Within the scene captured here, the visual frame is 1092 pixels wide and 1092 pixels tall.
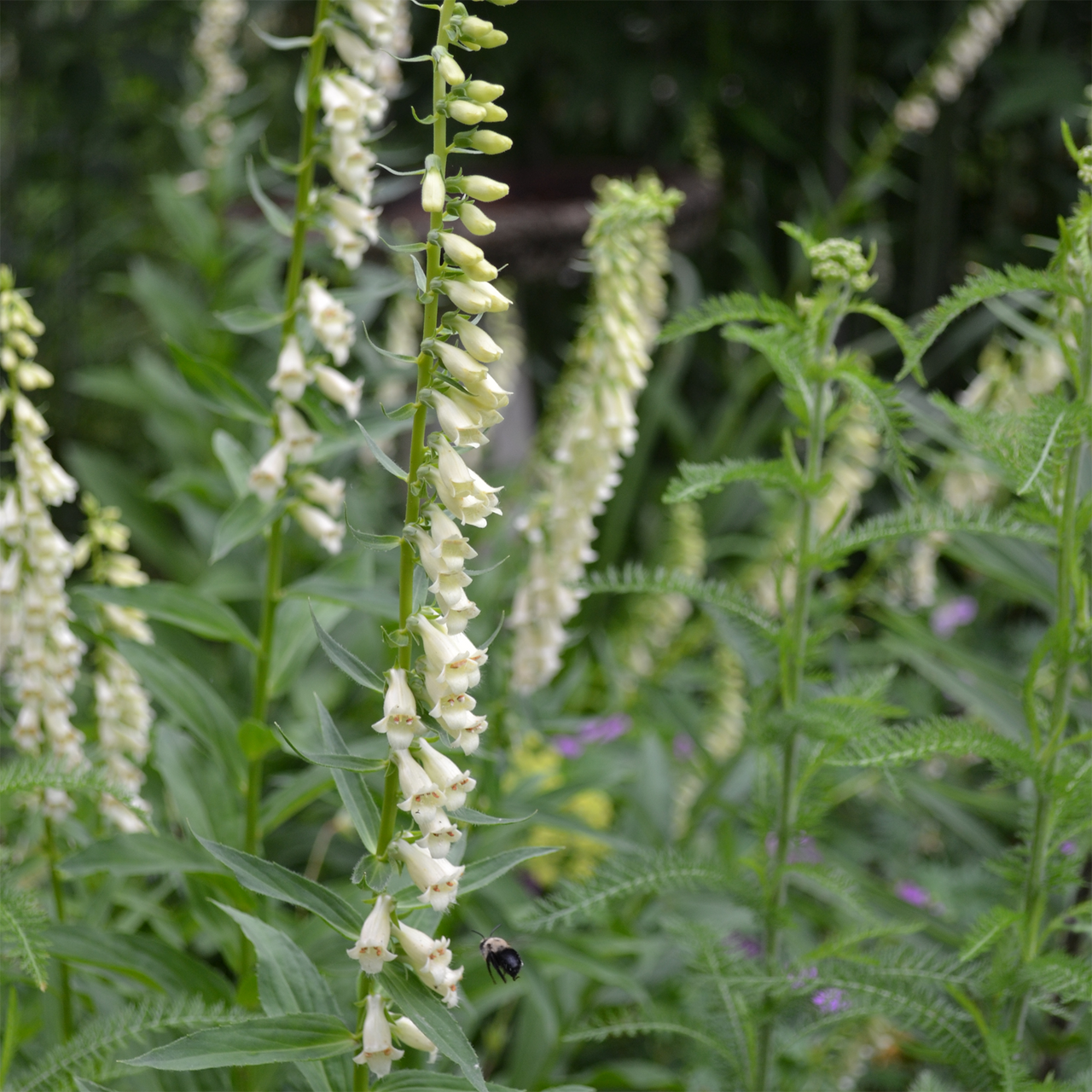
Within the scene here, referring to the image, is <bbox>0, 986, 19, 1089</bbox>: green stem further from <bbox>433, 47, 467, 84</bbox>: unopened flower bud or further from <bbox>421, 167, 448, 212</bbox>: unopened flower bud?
<bbox>433, 47, 467, 84</bbox>: unopened flower bud

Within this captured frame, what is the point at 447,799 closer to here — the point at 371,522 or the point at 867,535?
the point at 867,535

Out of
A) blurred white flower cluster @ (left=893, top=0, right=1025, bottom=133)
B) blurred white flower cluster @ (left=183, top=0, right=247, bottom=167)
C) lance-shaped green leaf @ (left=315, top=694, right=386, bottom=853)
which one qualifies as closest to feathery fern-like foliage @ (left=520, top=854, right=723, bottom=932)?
lance-shaped green leaf @ (left=315, top=694, right=386, bottom=853)

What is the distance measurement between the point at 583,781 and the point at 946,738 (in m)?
0.87

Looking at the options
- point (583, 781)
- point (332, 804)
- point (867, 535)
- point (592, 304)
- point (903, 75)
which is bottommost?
point (332, 804)

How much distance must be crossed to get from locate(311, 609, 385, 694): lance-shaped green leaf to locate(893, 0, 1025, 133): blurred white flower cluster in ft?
10.3

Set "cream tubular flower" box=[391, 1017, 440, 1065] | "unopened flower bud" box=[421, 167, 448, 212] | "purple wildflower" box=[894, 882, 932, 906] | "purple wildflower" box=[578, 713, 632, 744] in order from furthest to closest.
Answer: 1. "purple wildflower" box=[578, 713, 632, 744]
2. "purple wildflower" box=[894, 882, 932, 906]
3. "cream tubular flower" box=[391, 1017, 440, 1065]
4. "unopened flower bud" box=[421, 167, 448, 212]

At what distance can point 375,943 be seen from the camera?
97cm

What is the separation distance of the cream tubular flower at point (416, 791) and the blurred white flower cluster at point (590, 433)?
828 millimetres

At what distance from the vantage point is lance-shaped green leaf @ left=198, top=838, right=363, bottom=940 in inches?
39.2

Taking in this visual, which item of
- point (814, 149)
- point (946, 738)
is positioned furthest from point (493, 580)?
point (814, 149)

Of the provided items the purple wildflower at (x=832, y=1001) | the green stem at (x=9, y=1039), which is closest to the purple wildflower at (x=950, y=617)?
the purple wildflower at (x=832, y=1001)

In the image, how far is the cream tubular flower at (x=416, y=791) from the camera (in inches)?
37.4

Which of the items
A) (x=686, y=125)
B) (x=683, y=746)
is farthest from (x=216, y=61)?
(x=683, y=746)

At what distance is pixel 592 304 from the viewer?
191cm
